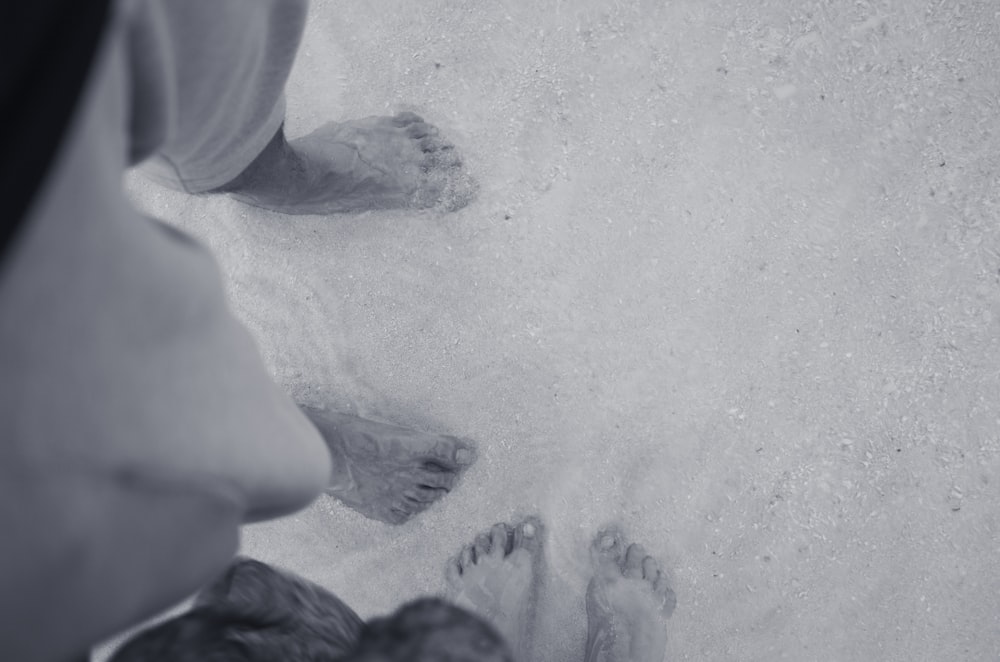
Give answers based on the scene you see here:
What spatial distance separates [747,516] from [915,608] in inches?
14.6

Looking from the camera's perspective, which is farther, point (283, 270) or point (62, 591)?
point (283, 270)

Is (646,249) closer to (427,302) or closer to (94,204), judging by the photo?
(427,302)

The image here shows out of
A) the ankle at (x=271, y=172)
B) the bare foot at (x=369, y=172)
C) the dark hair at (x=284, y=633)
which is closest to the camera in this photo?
the dark hair at (x=284, y=633)

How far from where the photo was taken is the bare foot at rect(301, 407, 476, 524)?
136 cm

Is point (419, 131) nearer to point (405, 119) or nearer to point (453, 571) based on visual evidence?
point (405, 119)

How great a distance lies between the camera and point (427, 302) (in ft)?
4.75

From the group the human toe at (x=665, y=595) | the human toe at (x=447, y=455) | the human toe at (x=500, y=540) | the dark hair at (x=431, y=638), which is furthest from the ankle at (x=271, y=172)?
the human toe at (x=665, y=595)

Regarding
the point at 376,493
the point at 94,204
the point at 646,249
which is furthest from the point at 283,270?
the point at 94,204

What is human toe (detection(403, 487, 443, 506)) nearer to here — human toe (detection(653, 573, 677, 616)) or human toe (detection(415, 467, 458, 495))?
human toe (detection(415, 467, 458, 495))

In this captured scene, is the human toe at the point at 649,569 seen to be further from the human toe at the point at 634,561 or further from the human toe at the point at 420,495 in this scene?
the human toe at the point at 420,495

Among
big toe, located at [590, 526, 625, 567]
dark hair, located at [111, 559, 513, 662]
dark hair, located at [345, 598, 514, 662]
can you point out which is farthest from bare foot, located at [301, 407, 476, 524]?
dark hair, located at [345, 598, 514, 662]

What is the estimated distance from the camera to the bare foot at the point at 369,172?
1.26 metres

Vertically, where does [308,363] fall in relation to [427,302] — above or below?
below

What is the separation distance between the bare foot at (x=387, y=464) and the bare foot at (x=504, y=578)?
15cm
